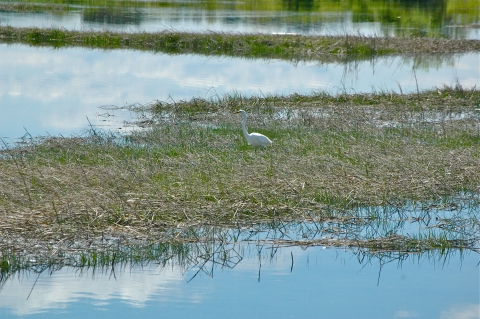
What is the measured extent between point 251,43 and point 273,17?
50.4ft

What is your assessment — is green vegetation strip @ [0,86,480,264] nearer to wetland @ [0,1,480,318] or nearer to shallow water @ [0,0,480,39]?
wetland @ [0,1,480,318]

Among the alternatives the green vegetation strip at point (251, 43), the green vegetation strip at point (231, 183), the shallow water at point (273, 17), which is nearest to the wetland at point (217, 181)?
the green vegetation strip at point (231, 183)

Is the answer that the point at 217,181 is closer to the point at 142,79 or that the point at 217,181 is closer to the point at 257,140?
the point at 257,140

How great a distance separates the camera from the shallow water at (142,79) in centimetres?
1761

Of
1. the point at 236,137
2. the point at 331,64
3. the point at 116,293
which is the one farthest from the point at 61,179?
the point at 331,64

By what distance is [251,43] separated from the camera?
30.1 m

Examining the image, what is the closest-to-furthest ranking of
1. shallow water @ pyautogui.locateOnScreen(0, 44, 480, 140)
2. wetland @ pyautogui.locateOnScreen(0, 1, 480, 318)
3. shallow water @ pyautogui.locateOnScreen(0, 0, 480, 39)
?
1. wetland @ pyautogui.locateOnScreen(0, 1, 480, 318)
2. shallow water @ pyautogui.locateOnScreen(0, 44, 480, 140)
3. shallow water @ pyautogui.locateOnScreen(0, 0, 480, 39)

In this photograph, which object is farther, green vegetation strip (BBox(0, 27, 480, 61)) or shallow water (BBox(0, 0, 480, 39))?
shallow water (BBox(0, 0, 480, 39))

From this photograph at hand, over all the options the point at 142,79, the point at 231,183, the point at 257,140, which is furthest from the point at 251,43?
the point at 231,183

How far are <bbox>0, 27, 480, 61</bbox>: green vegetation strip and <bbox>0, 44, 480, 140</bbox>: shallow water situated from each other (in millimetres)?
1009

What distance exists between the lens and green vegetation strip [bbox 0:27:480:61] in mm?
29125

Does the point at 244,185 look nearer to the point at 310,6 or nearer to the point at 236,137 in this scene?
the point at 236,137

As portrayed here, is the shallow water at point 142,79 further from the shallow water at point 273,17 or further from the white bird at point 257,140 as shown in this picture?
the shallow water at point 273,17

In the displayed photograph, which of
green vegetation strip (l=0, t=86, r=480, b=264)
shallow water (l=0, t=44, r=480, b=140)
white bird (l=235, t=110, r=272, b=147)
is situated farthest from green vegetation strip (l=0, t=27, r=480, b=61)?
white bird (l=235, t=110, r=272, b=147)
